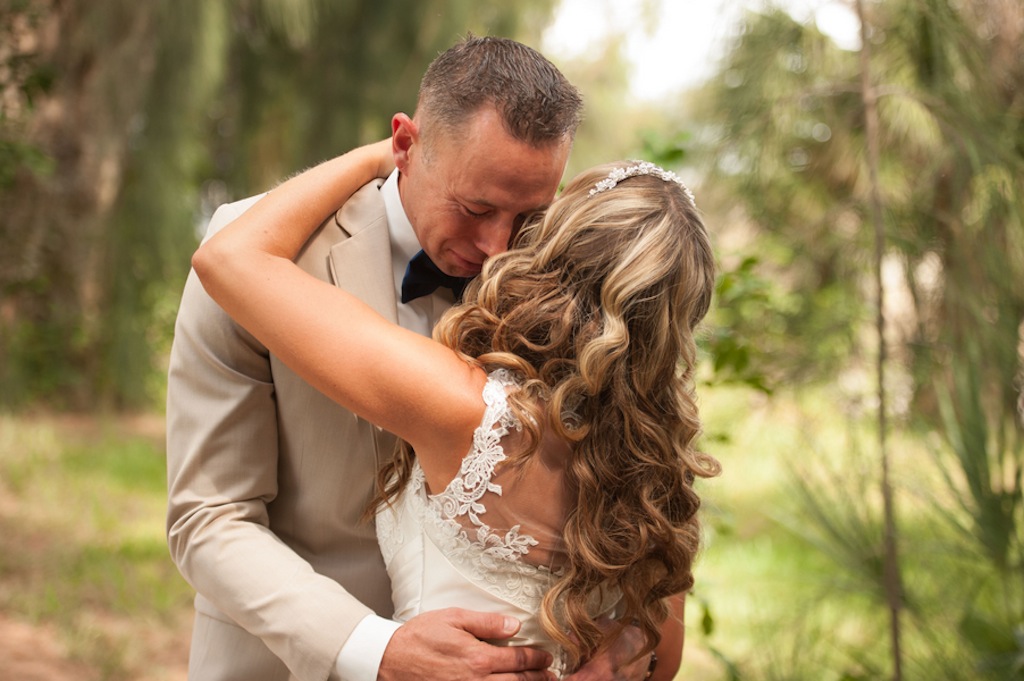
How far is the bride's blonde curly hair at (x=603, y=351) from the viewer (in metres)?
1.61

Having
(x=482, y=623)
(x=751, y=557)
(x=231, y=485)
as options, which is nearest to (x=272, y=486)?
(x=231, y=485)

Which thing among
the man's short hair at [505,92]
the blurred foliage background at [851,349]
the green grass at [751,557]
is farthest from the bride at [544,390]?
the blurred foliage background at [851,349]

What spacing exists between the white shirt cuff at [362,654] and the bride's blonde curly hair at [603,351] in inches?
10.1

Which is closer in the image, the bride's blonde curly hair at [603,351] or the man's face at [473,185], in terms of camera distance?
the bride's blonde curly hair at [603,351]

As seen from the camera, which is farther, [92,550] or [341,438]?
[92,550]

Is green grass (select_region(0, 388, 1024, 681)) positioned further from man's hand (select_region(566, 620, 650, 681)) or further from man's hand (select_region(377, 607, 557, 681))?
man's hand (select_region(377, 607, 557, 681))

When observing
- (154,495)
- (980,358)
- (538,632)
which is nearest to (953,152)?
(980,358)

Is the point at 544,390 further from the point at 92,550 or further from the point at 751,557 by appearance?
the point at 751,557

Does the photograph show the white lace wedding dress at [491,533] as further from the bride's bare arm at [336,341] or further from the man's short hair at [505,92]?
the man's short hair at [505,92]

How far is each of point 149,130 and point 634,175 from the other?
6058 mm

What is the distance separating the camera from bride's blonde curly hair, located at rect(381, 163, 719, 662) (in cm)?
161

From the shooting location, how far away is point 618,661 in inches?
69.1

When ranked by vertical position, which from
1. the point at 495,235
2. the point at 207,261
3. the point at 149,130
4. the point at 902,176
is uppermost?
→ the point at 149,130

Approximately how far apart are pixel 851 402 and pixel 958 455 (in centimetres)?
35
